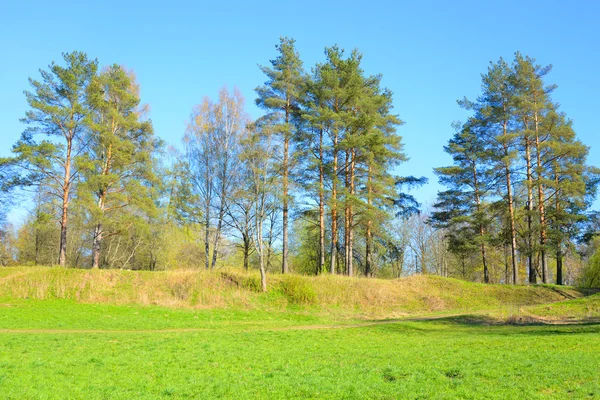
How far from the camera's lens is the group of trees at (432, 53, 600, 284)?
31906 mm

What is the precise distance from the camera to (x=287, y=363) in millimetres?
11164

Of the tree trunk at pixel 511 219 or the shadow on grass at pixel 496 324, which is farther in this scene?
the tree trunk at pixel 511 219

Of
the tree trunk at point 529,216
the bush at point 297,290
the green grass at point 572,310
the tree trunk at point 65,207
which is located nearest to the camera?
the green grass at point 572,310

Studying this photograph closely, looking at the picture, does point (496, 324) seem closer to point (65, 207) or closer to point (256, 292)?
point (256, 292)

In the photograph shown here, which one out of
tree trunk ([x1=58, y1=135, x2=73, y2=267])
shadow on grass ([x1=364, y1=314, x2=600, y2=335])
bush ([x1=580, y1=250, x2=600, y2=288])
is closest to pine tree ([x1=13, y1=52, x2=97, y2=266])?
tree trunk ([x1=58, y1=135, x2=73, y2=267])

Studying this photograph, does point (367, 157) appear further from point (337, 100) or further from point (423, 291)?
point (423, 291)

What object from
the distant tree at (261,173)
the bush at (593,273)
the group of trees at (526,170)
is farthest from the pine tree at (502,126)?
the distant tree at (261,173)

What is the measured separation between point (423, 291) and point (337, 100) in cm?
1459

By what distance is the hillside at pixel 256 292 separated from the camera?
82.3ft

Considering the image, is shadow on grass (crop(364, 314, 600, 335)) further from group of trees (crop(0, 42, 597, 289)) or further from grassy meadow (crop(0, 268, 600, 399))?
group of trees (crop(0, 42, 597, 289))

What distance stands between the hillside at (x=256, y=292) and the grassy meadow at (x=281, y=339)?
91 mm

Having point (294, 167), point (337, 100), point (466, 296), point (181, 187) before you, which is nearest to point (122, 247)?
point (181, 187)

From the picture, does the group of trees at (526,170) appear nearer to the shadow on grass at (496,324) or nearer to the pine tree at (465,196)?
the pine tree at (465,196)

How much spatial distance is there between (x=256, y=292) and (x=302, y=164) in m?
8.84
